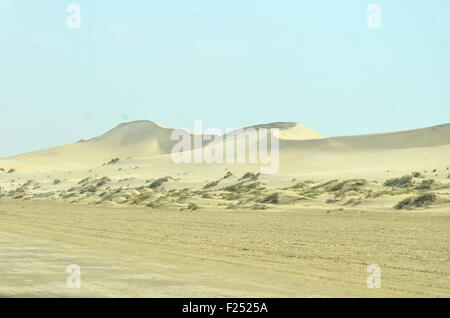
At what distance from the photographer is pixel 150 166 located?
7700 cm

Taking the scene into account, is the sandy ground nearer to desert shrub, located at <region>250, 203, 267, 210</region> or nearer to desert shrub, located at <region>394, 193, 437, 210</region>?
desert shrub, located at <region>394, 193, 437, 210</region>

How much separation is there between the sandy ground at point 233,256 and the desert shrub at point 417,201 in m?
2.22

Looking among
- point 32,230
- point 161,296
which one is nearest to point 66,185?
point 32,230

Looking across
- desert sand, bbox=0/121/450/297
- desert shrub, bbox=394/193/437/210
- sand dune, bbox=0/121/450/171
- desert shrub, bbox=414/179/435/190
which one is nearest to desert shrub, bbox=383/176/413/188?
desert sand, bbox=0/121/450/297

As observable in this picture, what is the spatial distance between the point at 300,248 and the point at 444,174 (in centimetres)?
3248

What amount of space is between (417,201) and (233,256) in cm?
1485

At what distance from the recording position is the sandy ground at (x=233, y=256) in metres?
9.04

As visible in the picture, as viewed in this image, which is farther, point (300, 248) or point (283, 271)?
point (300, 248)

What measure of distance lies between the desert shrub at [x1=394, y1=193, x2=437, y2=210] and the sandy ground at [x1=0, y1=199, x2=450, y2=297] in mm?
2218

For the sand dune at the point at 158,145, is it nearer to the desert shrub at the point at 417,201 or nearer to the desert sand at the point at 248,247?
the desert sand at the point at 248,247

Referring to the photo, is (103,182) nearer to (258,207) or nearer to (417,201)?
(258,207)

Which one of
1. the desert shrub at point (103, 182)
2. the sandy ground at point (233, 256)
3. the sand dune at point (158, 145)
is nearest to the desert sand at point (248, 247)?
the sandy ground at point (233, 256)

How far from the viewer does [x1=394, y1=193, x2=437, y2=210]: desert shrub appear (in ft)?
82.8
